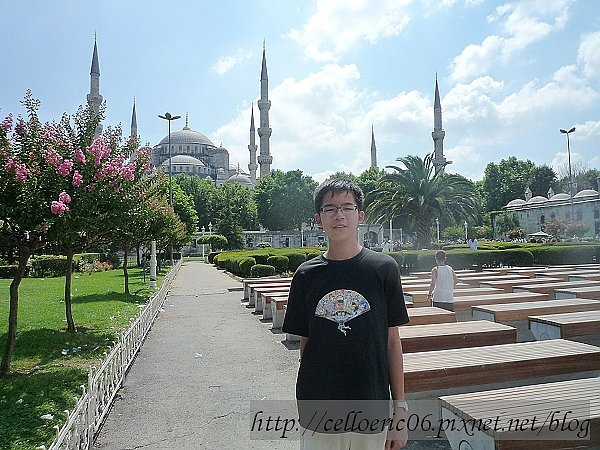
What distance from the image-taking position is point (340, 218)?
2.65 meters

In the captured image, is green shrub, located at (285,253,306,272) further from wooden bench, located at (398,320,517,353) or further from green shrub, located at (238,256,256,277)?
wooden bench, located at (398,320,517,353)

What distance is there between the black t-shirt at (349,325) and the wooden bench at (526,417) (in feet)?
4.68

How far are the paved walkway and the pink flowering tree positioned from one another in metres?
2.33

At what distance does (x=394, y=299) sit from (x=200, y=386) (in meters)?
4.55

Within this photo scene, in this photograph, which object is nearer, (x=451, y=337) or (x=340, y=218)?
(x=340, y=218)

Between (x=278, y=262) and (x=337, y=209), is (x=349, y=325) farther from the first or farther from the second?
(x=278, y=262)

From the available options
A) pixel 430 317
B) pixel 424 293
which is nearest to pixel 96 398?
pixel 430 317

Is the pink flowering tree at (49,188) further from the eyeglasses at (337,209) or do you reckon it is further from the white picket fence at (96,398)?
the eyeglasses at (337,209)

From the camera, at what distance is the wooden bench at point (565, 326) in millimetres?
6742

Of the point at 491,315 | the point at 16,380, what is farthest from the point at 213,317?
the point at 491,315

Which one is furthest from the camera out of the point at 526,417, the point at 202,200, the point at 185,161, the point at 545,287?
the point at 185,161

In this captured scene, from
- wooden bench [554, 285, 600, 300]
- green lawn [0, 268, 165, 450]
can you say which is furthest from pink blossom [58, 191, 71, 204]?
wooden bench [554, 285, 600, 300]

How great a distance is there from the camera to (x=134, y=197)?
940 cm

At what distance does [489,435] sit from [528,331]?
5640 millimetres
